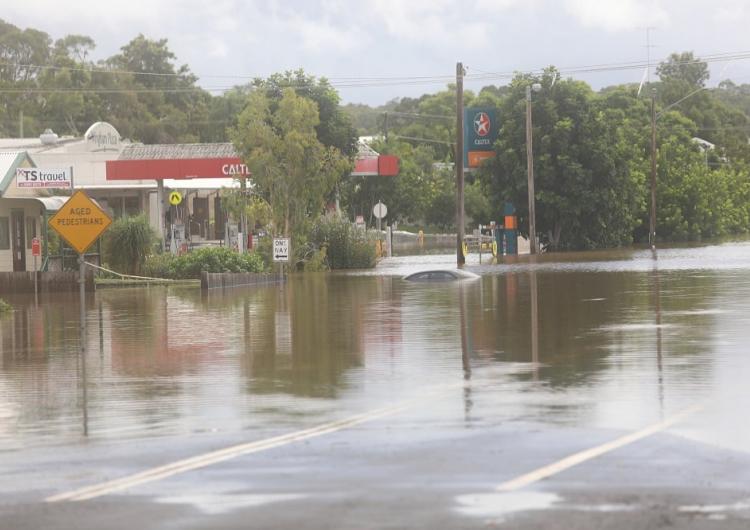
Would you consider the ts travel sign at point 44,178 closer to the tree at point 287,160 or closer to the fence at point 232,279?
the fence at point 232,279

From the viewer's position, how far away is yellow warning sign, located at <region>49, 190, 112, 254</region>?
19.5 metres

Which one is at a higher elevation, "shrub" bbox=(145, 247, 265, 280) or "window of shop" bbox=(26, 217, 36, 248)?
"window of shop" bbox=(26, 217, 36, 248)

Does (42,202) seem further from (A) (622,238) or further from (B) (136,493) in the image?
(A) (622,238)

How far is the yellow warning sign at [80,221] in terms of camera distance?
19484mm

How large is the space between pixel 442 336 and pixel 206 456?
34.4 feet

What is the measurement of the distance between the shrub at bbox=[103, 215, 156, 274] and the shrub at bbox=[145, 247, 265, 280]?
0.43m

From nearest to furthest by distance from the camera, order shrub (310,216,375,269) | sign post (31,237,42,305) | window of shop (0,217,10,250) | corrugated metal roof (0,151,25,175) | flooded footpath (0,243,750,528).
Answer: flooded footpath (0,243,750,528), sign post (31,237,42,305), corrugated metal roof (0,151,25,175), window of shop (0,217,10,250), shrub (310,216,375,269)

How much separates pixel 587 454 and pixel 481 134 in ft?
195

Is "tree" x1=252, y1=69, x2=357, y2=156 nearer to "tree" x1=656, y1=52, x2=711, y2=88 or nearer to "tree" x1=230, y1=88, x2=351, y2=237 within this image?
"tree" x1=230, y1=88, x2=351, y2=237

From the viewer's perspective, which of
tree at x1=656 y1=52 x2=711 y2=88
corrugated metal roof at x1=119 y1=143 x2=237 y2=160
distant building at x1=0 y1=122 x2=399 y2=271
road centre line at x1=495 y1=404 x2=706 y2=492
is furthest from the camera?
tree at x1=656 y1=52 x2=711 y2=88

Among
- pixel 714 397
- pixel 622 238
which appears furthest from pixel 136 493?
pixel 622 238

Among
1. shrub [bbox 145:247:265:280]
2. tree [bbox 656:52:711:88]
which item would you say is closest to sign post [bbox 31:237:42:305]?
shrub [bbox 145:247:265:280]

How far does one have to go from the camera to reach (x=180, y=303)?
3120 cm

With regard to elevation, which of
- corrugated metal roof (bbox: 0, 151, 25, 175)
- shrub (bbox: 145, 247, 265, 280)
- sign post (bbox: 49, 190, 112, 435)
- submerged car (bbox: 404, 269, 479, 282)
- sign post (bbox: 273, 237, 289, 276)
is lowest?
submerged car (bbox: 404, 269, 479, 282)
